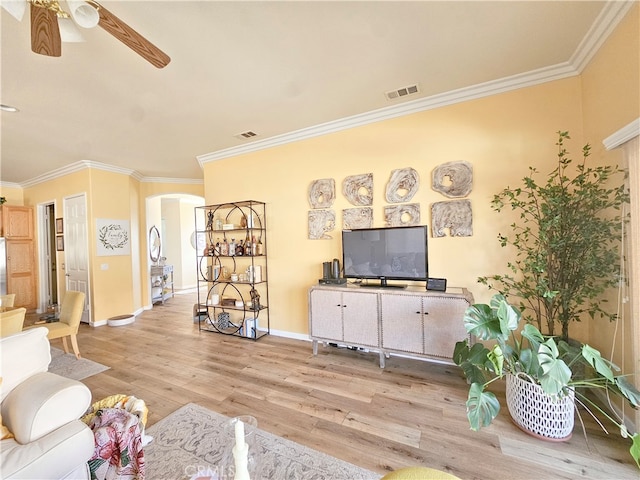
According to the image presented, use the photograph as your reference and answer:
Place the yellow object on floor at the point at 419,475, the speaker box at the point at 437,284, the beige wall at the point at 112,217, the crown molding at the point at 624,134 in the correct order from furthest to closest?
the beige wall at the point at 112,217
the speaker box at the point at 437,284
the crown molding at the point at 624,134
the yellow object on floor at the point at 419,475

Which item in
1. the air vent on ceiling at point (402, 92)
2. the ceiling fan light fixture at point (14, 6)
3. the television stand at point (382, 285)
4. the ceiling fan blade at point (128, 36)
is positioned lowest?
the television stand at point (382, 285)

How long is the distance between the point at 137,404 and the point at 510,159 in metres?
3.64

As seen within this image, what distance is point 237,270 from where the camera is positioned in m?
4.18

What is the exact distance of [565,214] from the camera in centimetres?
205

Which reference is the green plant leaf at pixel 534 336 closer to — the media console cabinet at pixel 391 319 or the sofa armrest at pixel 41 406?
the media console cabinet at pixel 391 319

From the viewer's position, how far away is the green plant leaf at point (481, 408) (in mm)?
1589

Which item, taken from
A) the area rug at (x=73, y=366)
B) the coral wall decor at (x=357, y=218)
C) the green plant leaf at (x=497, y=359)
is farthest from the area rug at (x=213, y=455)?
the coral wall decor at (x=357, y=218)

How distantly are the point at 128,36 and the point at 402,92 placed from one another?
232 centimetres

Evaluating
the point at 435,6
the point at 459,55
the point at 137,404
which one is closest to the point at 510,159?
the point at 459,55

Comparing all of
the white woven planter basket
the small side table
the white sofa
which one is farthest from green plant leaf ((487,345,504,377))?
the small side table

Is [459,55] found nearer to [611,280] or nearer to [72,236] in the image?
[611,280]

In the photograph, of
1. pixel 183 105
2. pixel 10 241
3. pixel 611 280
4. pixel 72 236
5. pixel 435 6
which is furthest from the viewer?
pixel 10 241

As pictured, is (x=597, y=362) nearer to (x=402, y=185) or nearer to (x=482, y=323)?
(x=482, y=323)

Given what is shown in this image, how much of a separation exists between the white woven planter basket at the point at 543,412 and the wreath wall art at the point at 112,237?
19.9ft
